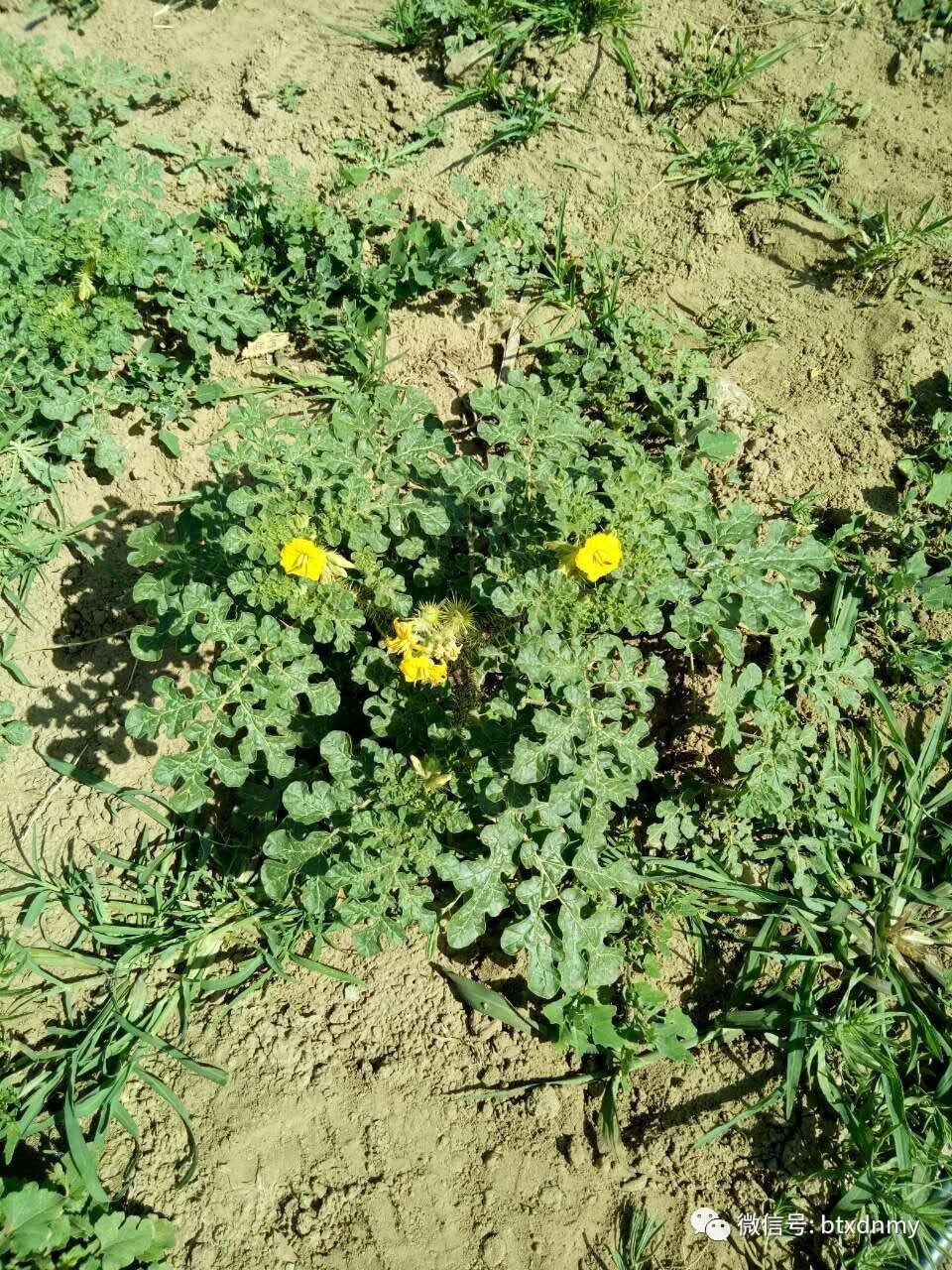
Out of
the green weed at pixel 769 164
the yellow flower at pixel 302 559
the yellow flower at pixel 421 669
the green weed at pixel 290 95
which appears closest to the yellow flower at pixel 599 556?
the yellow flower at pixel 421 669

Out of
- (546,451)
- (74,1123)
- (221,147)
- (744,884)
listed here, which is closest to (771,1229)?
(744,884)

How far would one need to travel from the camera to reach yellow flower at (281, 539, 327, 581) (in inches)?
89.1

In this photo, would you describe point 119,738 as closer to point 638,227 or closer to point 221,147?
point 221,147

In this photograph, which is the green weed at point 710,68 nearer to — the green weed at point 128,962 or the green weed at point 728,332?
the green weed at point 728,332

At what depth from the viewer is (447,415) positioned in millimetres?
3867

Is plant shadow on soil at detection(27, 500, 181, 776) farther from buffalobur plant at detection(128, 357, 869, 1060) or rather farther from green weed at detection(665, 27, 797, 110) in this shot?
green weed at detection(665, 27, 797, 110)

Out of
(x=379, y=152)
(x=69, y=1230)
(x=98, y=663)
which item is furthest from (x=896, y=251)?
(x=69, y=1230)

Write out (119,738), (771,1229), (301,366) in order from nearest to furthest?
(771,1229), (119,738), (301,366)

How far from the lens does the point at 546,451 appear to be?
2.73 metres

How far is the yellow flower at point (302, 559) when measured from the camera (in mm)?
2264

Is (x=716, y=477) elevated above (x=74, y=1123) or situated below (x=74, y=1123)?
above

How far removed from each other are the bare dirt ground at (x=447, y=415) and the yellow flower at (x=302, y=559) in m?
1.57

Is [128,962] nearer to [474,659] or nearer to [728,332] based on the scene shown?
[474,659]

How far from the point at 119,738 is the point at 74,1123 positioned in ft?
4.60
